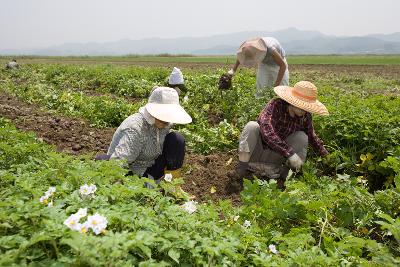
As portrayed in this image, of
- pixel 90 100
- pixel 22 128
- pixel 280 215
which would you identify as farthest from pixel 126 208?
pixel 90 100

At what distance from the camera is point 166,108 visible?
329 centimetres

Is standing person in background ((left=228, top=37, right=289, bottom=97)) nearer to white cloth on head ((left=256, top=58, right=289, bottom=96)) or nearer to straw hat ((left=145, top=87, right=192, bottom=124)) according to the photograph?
white cloth on head ((left=256, top=58, right=289, bottom=96))

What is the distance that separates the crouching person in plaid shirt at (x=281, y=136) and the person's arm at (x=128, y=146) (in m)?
1.35

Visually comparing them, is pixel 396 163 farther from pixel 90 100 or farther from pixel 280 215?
pixel 90 100

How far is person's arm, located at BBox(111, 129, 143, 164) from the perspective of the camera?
334 centimetres

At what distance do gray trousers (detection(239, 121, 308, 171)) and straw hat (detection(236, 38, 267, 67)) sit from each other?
1.53 meters

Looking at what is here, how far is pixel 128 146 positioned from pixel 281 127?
1.75 metres

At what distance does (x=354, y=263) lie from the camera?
227cm

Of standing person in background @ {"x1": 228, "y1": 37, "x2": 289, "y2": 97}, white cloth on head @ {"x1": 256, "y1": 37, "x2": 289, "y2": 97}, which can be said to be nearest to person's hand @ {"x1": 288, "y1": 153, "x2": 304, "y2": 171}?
standing person in background @ {"x1": 228, "y1": 37, "x2": 289, "y2": 97}

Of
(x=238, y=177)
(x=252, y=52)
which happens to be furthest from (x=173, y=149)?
(x=252, y=52)

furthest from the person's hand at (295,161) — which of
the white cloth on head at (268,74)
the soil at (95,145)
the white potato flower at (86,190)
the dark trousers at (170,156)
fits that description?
the white potato flower at (86,190)

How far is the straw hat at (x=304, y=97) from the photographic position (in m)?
3.89

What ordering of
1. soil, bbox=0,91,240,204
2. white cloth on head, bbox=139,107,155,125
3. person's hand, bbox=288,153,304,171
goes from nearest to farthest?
white cloth on head, bbox=139,107,155,125
person's hand, bbox=288,153,304,171
soil, bbox=0,91,240,204

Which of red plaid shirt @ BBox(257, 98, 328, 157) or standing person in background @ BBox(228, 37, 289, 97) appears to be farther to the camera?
standing person in background @ BBox(228, 37, 289, 97)
